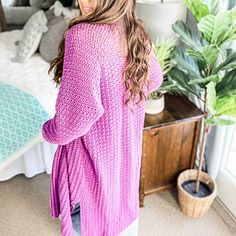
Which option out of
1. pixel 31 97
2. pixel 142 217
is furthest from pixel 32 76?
pixel 142 217

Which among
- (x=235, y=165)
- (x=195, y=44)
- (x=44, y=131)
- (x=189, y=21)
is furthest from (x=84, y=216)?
(x=189, y=21)

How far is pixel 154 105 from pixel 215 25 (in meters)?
0.57

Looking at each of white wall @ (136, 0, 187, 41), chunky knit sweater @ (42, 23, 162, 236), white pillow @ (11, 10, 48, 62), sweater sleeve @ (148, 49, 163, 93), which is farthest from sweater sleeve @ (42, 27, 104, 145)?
white pillow @ (11, 10, 48, 62)

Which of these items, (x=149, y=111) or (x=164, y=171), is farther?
(x=164, y=171)

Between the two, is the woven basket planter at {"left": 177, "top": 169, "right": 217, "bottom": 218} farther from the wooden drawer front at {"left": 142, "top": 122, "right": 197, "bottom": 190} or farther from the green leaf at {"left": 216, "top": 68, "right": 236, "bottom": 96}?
the green leaf at {"left": 216, "top": 68, "right": 236, "bottom": 96}

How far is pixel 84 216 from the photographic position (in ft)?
4.04

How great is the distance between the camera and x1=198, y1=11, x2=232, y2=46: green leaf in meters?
1.21

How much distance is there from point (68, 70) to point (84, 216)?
65 centimetres

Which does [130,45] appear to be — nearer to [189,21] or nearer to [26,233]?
[189,21]

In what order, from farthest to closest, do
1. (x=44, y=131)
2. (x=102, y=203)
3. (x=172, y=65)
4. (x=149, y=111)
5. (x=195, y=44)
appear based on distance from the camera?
(x=149, y=111)
(x=172, y=65)
(x=195, y=44)
(x=102, y=203)
(x=44, y=131)

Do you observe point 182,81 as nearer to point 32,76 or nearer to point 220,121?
point 220,121

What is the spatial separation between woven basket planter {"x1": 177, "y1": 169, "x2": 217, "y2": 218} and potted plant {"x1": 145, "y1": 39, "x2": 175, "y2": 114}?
0.46 metres

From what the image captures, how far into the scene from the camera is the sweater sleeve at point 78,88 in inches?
32.7

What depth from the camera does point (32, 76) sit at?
2.02 meters
